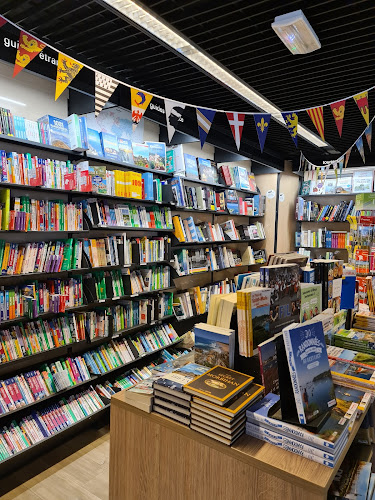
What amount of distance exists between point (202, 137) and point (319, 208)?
12.5ft

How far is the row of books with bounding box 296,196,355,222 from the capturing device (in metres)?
6.08

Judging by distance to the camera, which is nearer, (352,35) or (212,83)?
(352,35)

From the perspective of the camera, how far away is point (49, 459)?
2797 mm

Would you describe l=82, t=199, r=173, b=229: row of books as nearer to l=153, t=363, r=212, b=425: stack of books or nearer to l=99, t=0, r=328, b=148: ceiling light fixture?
l=99, t=0, r=328, b=148: ceiling light fixture

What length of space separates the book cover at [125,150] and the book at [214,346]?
2330 mm

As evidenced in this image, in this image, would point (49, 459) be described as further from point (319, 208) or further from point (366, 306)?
point (319, 208)

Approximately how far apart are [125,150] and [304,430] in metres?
2.98

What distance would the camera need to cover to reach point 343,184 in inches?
247

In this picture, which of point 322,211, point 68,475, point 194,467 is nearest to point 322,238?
point 322,211

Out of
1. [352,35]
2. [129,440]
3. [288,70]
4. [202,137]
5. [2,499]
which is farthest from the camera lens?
[202,137]

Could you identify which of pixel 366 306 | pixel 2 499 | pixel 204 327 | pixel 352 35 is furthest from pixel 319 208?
pixel 2 499

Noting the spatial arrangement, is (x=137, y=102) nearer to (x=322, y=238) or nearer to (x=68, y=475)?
(x=68, y=475)

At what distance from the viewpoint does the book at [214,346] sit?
1506mm

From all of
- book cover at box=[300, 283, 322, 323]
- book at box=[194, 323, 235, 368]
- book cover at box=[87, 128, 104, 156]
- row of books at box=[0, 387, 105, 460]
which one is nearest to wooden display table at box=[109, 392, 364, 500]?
book at box=[194, 323, 235, 368]
